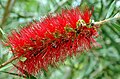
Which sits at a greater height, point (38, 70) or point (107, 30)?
point (107, 30)

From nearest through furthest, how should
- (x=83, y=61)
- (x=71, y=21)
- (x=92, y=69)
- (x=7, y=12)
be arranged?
1. (x=71, y=21)
2. (x=7, y=12)
3. (x=92, y=69)
4. (x=83, y=61)

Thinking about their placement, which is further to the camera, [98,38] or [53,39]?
[98,38]

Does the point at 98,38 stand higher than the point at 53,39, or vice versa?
the point at 98,38

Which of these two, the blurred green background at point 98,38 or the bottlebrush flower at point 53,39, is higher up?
the blurred green background at point 98,38

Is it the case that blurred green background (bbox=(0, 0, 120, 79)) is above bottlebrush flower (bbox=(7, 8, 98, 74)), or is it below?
above

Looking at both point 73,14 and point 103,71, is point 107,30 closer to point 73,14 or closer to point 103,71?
point 103,71

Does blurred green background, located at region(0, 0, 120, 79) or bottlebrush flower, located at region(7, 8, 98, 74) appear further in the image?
blurred green background, located at region(0, 0, 120, 79)

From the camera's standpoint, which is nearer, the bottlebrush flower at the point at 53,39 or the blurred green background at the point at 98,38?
the bottlebrush flower at the point at 53,39

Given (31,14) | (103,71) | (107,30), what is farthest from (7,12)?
(103,71)
